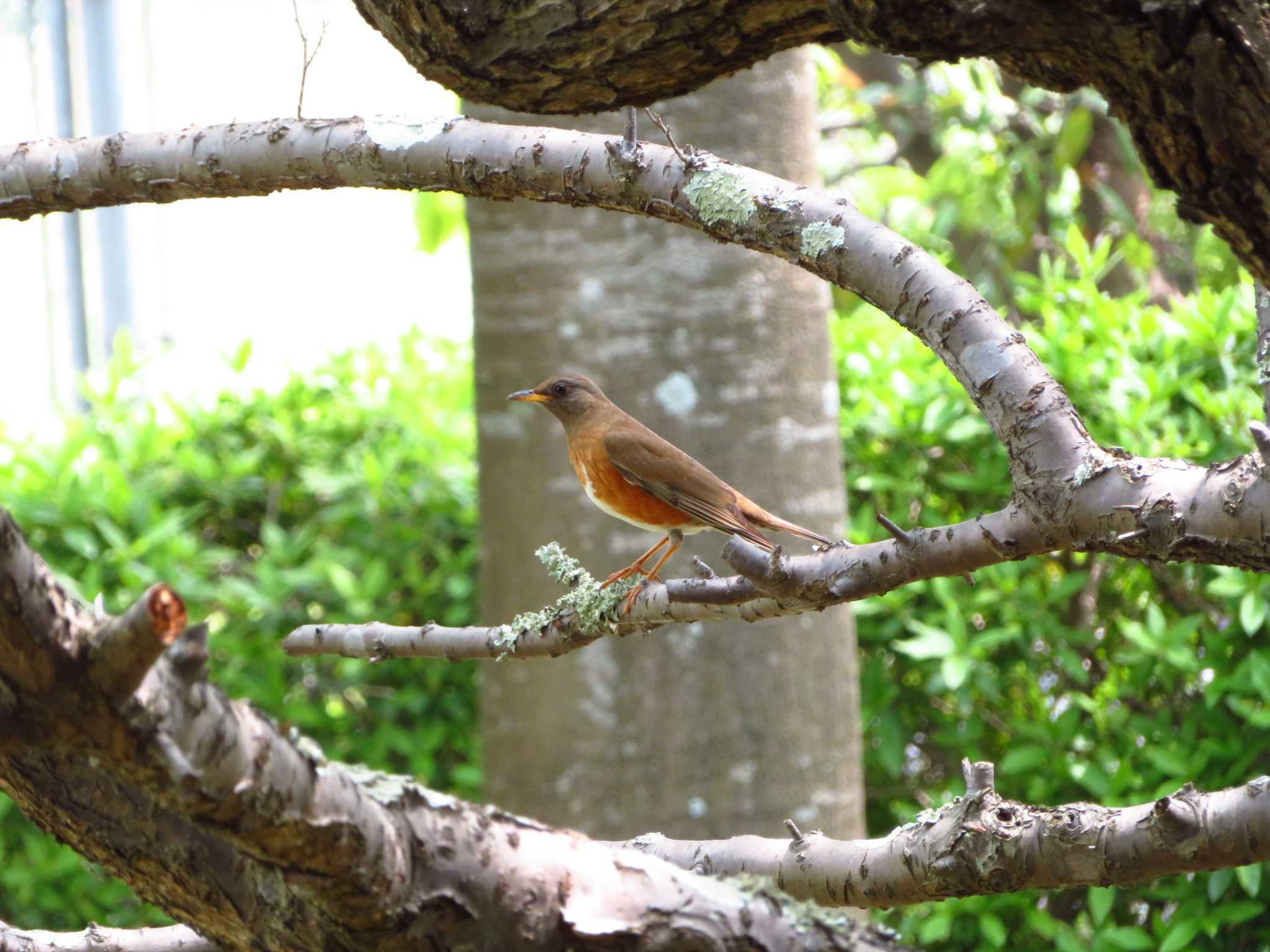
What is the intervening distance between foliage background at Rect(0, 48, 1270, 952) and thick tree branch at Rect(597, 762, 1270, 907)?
77.6 inches

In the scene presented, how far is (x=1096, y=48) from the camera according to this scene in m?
1.27

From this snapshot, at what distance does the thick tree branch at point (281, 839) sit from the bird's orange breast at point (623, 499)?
225cm

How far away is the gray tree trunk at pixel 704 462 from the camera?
404 centimetres

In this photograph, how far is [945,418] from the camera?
450cm

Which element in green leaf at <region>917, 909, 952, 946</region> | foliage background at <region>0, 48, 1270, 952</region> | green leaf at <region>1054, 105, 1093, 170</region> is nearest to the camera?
green leaf at <region>917, 909, 952, 946</region>

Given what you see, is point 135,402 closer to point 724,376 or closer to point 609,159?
point 724,376

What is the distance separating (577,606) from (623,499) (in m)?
1.23

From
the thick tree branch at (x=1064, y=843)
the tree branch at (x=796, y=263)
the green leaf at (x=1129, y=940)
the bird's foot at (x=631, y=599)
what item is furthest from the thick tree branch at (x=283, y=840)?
the green leaf at (x=1129, y=940)

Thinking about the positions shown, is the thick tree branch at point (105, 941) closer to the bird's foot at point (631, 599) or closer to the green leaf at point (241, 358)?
the bird's foot at point (631, 599)

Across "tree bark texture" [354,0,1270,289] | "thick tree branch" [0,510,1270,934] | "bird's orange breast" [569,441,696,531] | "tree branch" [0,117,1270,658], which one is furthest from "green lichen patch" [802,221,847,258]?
"bird's orange breast" [569,441,696,531]

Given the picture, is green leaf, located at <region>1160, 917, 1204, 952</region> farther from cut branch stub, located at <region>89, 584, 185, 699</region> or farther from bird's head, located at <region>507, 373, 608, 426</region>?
cut branch stub, located at <region>89, 584, 185, 699</region>

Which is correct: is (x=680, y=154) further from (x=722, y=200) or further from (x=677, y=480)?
(x=677, y=480)

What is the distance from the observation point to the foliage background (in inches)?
157

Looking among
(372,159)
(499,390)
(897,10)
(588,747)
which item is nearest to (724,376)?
(499,390)
